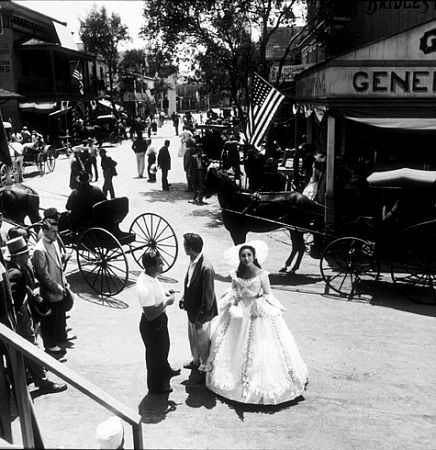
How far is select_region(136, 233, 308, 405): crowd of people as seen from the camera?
5.86 m

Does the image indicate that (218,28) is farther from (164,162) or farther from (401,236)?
(401,236)

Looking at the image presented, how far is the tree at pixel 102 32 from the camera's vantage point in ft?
147

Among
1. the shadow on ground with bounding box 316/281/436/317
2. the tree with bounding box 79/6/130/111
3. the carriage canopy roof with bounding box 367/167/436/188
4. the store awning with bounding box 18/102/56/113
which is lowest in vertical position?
the shadow on ground with bounding box 316/281/436/317

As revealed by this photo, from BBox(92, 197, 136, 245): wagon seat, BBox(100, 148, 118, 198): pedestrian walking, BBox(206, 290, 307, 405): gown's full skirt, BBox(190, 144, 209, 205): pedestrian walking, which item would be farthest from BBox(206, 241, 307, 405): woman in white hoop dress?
BBox(190, 144, 209, 205): pedestrian walking

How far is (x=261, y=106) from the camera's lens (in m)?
13.8

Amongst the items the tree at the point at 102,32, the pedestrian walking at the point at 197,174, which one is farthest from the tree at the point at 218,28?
the tree at the point at 102,32

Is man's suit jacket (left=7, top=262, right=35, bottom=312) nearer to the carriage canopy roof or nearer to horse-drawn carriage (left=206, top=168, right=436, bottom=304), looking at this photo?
horse-drawn carriage (left=206, top=168, right=436, bottom=304)

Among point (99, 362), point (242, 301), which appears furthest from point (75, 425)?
point (242, 301)

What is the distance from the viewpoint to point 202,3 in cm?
1712

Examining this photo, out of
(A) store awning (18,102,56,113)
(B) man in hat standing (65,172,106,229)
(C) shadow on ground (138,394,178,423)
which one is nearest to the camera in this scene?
(C) shadow on ground (138,394,178,423)

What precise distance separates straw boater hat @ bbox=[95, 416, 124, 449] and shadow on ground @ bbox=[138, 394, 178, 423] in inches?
112

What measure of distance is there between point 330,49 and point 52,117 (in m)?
22.2

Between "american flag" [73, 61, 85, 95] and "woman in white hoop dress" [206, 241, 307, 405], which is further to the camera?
"american flag" [73, 61, 85, 95]

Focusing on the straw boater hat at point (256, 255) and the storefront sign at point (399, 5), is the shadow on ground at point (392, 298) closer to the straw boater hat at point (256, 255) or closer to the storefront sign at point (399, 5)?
the straw boater hat at point (256, 255)
